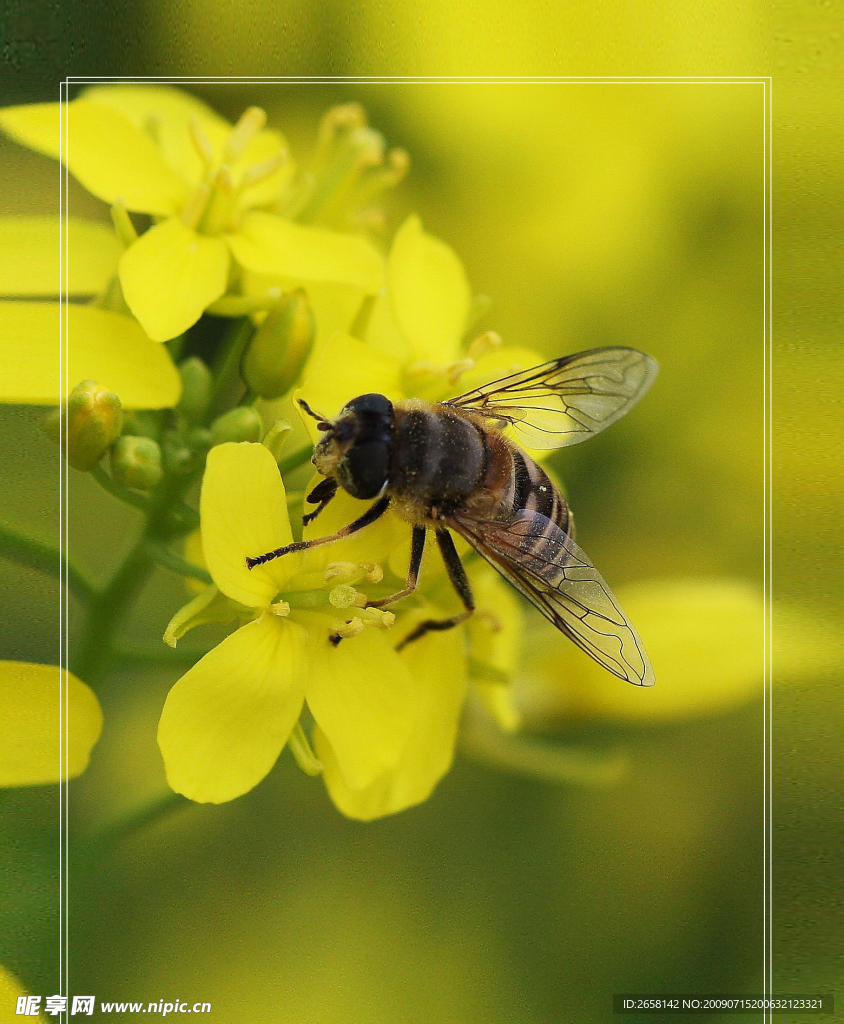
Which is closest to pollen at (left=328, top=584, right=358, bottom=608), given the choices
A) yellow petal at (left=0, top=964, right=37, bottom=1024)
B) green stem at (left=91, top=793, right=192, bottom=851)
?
green stem at (left=91, top=793, right=192, bottom=851)

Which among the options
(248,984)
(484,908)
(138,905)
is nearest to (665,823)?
(484,908)

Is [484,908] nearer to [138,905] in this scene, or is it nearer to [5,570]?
[138,905]

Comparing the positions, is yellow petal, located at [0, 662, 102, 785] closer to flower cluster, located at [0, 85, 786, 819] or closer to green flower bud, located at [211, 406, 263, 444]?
flower cluster, located at [0, 85, 786, 819]

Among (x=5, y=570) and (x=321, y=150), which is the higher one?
(x=321, y=150)

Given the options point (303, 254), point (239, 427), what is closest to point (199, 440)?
point (239, 427)

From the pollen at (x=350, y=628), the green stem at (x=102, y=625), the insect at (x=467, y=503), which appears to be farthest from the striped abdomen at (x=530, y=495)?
the green stem at (x=102, y=625)

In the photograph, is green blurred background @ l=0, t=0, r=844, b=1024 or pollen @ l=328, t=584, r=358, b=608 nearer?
pollen @ l=328, t=584, r=358, b=608

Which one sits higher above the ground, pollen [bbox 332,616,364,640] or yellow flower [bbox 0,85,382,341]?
yellow flower [bbox 0,85,382,341]
